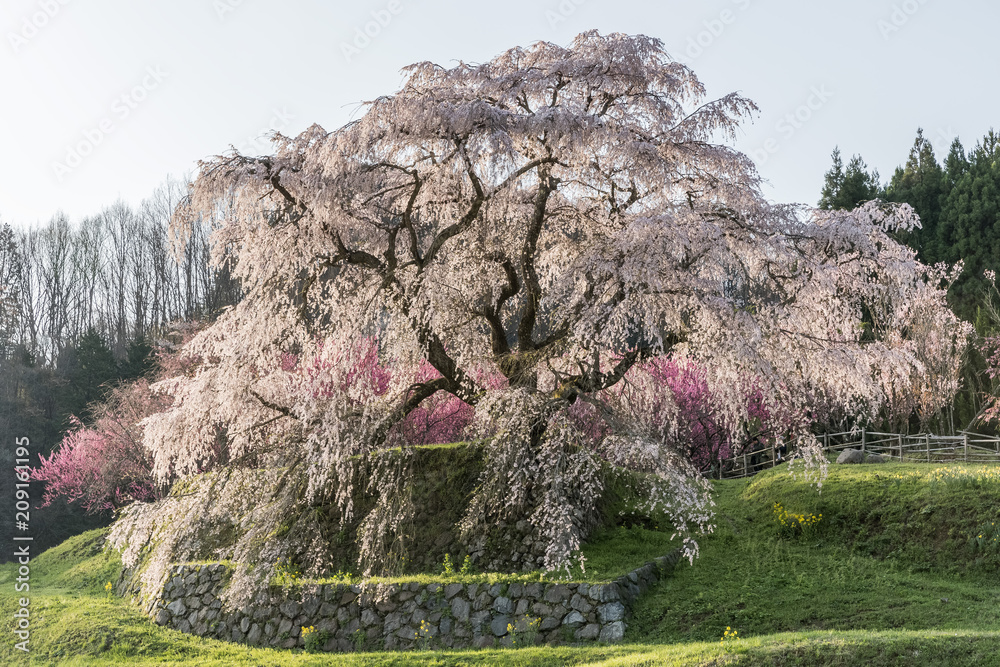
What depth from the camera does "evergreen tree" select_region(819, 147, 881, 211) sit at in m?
27.2

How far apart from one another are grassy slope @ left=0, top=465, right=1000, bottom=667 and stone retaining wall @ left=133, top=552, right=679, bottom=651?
30cm

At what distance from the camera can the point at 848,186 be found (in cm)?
2727

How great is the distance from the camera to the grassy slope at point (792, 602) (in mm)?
6602

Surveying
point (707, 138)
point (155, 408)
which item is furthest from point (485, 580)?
point (155, 408)

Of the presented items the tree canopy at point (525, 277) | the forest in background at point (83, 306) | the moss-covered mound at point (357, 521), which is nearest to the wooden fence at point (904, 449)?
the tree canopy at point (525, 277)

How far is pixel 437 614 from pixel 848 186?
2390 cm

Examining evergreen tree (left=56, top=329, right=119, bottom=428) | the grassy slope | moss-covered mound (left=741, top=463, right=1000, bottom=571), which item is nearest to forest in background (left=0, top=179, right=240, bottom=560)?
evergreen tree (left=56, top=329, right=119, bottom=428)

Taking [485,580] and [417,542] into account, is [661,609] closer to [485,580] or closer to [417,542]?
[485,580]

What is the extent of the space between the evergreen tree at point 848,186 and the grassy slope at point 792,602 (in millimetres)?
17235

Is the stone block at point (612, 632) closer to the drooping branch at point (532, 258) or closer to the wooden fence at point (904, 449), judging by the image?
the drooping branch at point (532, 258)

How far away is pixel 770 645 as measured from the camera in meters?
6.52

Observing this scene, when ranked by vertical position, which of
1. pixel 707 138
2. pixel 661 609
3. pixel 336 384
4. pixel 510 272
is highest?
pixel 707 138

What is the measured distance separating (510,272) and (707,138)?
10.00ft

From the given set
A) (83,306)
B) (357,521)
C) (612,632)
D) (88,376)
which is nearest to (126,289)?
(83,306)
